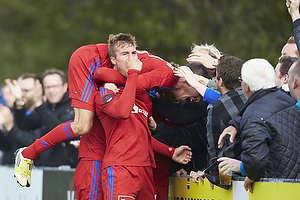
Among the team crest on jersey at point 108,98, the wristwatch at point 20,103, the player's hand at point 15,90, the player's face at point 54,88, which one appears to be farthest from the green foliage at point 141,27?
the team crest on jersey at point 108,98

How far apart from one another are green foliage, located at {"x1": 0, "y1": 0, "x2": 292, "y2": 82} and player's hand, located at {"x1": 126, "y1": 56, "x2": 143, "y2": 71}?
11287 millimetres

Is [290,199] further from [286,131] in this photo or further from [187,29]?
[187,29]

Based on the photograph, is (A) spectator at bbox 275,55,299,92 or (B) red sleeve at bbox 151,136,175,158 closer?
(A) spectator at bbox 275,55,299,92

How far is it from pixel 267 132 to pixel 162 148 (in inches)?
73.6

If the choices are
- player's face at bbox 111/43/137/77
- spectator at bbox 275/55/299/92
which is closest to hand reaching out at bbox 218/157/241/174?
spectator at bbox 275/55/299/92

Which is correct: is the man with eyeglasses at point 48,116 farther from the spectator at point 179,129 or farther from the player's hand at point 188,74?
the player's hand at point 188,74

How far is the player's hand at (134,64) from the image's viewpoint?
5.60 m

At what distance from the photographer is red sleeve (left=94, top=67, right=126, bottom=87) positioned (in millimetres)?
5820

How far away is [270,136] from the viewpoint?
14.8 feet

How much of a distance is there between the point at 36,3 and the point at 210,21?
31.0ft

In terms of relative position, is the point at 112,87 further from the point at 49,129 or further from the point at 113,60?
the point at 49,129

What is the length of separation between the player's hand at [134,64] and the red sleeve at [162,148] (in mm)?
895

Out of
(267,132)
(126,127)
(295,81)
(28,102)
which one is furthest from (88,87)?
(28,102)

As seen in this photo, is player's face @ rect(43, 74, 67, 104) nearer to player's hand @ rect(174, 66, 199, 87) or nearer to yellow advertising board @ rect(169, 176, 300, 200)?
yellow advertising board @ rect(169, 176, 300, 200)
